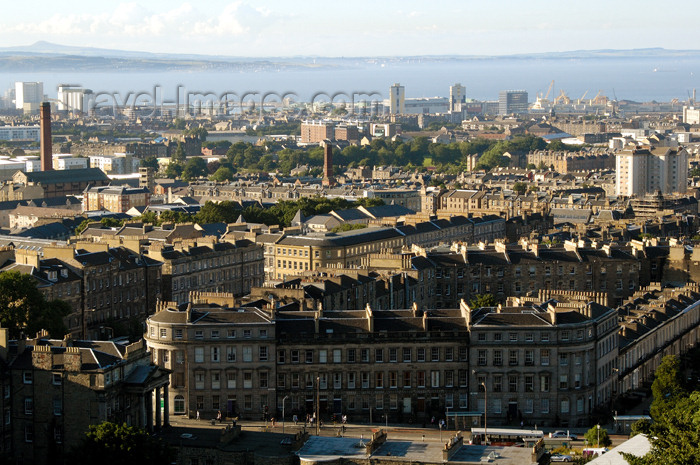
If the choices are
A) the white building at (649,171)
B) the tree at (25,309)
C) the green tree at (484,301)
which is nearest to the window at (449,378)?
the green tree at (484,301)

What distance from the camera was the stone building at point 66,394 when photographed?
2069 inches

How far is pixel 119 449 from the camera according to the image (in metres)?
48.4

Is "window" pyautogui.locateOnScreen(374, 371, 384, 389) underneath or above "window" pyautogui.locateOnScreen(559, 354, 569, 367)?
underneath

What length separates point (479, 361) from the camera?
61.4m

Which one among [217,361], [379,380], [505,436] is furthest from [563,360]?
[217,361]

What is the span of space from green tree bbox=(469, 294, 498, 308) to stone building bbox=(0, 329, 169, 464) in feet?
78.3

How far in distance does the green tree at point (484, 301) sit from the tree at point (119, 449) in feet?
90.2

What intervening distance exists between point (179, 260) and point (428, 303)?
15.4 metres

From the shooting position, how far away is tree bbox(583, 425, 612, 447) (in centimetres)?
5597

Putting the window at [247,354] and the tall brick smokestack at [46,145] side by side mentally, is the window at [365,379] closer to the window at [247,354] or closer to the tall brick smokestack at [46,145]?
the window at [247,354]

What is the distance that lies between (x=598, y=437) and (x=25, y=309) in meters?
28.7

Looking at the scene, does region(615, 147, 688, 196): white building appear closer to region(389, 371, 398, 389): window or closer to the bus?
region(389, 371, 398, 389): window

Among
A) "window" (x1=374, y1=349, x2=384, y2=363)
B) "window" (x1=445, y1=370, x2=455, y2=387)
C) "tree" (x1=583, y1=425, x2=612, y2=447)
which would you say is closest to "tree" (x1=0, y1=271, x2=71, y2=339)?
"window" (x1=374, y1=349, x2=384, y2=363)

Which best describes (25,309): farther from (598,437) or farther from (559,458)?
(598,437)
